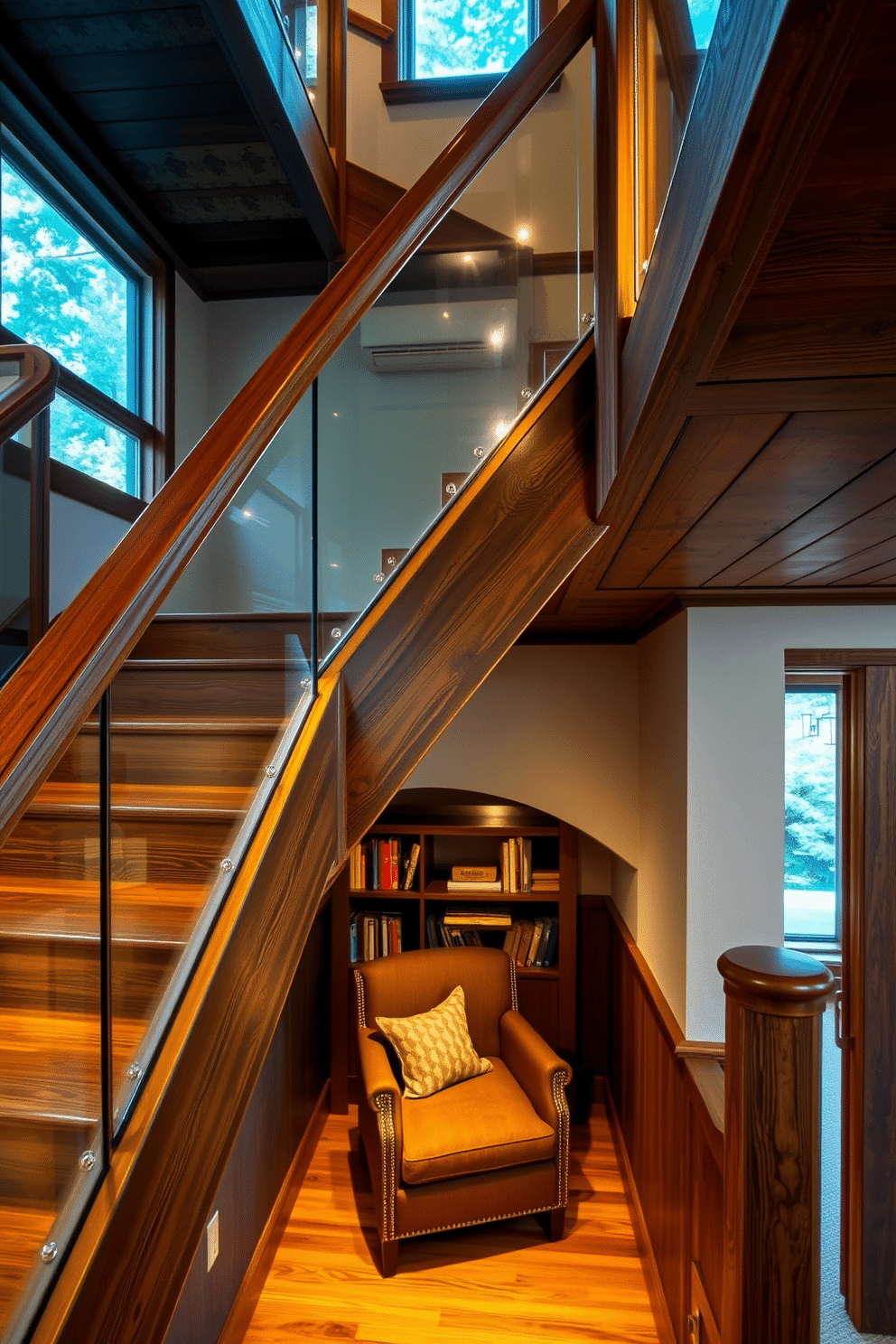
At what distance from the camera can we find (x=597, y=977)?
4086 mm

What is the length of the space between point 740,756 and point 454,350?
147 centimetres

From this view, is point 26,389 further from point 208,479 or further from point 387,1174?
point 387,1174

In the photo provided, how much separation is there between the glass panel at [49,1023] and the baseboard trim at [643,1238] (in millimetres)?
2291

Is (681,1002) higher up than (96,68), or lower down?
lower down

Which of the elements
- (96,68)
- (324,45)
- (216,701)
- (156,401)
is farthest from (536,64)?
(324,45)

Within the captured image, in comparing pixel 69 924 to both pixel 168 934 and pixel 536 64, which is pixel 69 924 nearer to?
pixel 168 934

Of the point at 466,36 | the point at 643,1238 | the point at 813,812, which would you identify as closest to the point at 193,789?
the point at 643,1238

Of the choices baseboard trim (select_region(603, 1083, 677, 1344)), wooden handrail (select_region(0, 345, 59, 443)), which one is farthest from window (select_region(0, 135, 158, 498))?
baseboard trim (select_region(603, 1083, 677, 1344))

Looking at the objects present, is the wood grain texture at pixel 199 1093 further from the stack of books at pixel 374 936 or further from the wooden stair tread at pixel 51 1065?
the stack of books at pixel 374 936

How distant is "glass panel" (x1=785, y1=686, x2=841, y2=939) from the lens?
5492mm

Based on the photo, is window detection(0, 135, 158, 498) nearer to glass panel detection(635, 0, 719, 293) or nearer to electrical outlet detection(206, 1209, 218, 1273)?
glass panel detection(635, 0, 719, 293)

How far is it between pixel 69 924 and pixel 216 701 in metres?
0.51

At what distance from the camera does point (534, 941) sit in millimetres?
4012

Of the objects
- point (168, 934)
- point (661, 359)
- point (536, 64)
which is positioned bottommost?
point (168, 934)
